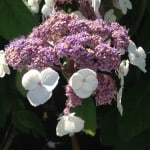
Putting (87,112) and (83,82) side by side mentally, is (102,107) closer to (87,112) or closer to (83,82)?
(87,112)

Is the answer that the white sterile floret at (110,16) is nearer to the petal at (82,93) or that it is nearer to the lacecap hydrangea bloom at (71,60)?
the lacecap hydrangea bloom at (71,60)

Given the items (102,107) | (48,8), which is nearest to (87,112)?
(48,8)

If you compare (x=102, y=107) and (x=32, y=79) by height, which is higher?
(x=32, y=79)

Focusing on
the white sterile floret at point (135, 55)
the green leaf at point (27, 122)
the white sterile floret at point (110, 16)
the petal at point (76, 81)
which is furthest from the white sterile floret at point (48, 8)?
the green leaf at point (27, 122)

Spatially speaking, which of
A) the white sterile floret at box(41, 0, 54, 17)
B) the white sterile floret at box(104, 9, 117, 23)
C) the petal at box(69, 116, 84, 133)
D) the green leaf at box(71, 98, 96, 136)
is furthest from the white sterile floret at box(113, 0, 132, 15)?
the petal at box(69, 116, 84, 133)

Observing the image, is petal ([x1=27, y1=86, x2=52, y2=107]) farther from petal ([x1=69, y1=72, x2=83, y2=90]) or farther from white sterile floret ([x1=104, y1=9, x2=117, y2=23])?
white sterile floret ([x1=104, y1=9, x2=117, y2=23])

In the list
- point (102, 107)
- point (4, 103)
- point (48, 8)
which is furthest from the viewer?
point (102, 107)

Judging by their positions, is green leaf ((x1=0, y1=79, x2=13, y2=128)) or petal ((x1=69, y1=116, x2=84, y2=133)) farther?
green leaf ((x1=0, y1=79, x2=13, y2=128))
